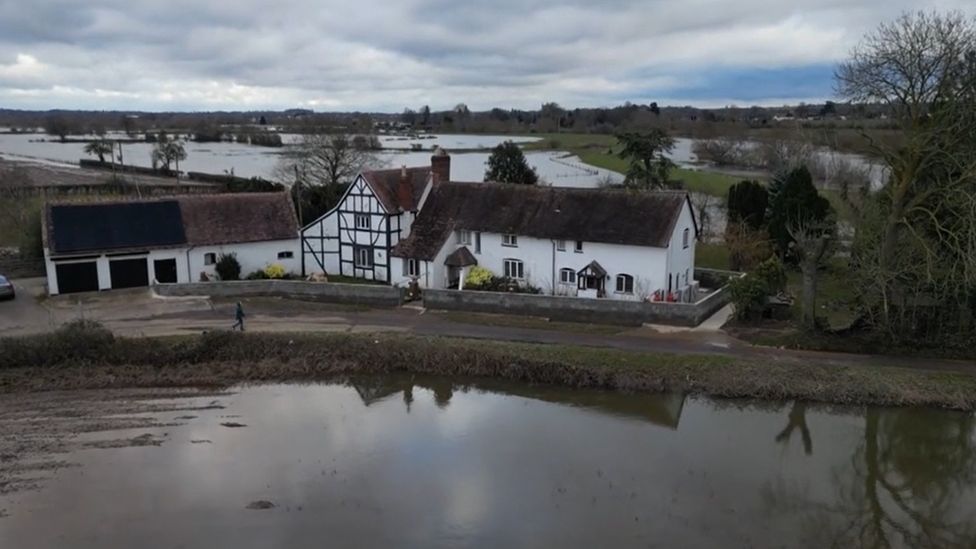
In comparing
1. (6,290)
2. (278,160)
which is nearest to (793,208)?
(6,290)

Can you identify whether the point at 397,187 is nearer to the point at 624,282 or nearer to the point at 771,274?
the point at 624,282

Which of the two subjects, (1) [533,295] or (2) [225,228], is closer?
(1) [533,295]

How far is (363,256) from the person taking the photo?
32.3 m

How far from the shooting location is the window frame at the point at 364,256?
32.0 meters

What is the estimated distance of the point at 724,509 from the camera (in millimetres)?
14609

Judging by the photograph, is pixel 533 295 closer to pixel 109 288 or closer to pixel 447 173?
pixel 447 173

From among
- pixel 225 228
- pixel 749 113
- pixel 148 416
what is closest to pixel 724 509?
pixel 148 416

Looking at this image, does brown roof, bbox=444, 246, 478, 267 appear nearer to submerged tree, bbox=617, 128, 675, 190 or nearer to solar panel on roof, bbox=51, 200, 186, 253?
solar panel on roof, bbox=51, 200, 186, 253

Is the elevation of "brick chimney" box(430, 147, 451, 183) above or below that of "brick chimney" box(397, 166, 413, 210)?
above

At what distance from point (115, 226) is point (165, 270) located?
257 cm

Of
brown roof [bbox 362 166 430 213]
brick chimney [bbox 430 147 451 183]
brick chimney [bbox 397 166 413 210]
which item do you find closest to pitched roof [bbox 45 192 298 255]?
brown roof [bbox 362 166 430 213]

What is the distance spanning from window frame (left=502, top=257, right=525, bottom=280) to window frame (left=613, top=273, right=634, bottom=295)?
3737 mm

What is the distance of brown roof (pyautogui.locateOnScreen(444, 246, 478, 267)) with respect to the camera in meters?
30.0

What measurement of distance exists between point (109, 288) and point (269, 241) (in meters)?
6.35
